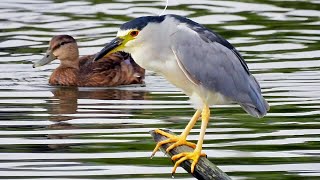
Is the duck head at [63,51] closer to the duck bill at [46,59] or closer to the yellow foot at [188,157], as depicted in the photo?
the duck bill at [46,59]

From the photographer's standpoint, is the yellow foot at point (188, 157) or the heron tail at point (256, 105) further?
the heron tail at point (256, 105)

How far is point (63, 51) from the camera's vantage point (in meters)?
19.3

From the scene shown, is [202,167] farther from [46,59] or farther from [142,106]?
[46,59]

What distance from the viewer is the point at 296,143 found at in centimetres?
1357

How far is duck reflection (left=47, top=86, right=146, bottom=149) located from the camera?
1483 centimetres

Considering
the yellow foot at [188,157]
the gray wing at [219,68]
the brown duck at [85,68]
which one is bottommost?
the brown duck at [85,68]

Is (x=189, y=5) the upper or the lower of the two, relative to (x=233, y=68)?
lower

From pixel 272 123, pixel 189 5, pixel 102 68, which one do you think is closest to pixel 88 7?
pixel 189 5

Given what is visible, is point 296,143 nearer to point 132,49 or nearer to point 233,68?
point 233,68

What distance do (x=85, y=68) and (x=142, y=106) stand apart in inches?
127

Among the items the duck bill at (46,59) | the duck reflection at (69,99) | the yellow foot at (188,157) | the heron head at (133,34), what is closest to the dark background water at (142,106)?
the duck reflection at (69,99)

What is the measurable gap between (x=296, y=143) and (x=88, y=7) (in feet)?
36.6

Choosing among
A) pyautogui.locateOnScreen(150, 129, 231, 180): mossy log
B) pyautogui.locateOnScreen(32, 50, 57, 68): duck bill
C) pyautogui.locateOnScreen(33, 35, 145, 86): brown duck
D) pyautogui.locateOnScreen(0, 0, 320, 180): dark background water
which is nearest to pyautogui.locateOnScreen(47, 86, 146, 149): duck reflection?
pyautogui.locateOnScreen(0, 0, 320, 180): dark background water

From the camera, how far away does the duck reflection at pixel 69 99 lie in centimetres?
1483
